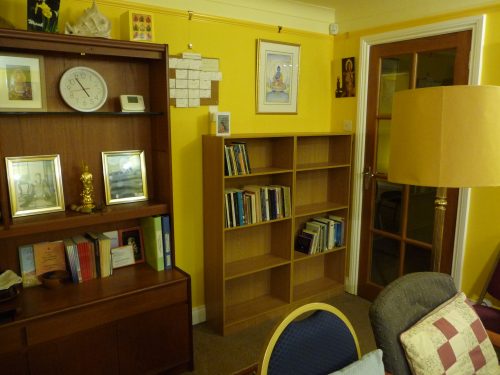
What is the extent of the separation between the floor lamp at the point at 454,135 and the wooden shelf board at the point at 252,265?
1.55 metres

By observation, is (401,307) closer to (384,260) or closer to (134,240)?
(134,240)

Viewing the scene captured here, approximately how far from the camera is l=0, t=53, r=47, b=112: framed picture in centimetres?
196

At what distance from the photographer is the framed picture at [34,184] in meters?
2.00

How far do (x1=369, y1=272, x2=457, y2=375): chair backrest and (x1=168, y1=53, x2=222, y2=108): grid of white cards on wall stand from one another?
171 centimetres

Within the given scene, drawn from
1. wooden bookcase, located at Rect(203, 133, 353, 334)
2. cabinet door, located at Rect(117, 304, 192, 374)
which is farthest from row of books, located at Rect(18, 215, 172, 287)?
wooden bookcase, located at Rect(203, 133, 353, 334)

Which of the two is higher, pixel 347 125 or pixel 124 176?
pixel 347 125

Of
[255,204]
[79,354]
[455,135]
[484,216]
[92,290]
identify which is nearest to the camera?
[455,135]

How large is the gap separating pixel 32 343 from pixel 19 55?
1.37 metres

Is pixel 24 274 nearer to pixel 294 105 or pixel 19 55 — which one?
pixel 19 55

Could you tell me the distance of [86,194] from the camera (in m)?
2.18

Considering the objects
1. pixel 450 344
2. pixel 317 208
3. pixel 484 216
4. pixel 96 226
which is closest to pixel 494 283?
pixel 484 216

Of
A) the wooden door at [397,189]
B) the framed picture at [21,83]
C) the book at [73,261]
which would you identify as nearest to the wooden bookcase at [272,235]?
the wooden door at [397,189]

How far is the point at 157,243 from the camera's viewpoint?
2.34m

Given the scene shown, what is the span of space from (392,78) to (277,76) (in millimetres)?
855
